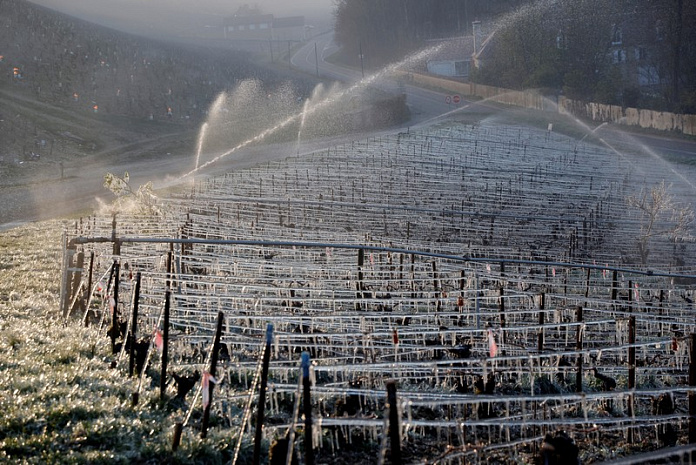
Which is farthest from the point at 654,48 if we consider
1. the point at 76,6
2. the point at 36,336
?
the point at 76,6

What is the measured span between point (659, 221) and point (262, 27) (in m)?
116

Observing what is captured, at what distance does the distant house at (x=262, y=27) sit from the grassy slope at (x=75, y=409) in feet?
396

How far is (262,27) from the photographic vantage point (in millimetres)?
134125

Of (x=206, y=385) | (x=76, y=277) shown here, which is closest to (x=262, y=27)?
(x=76, y=277)

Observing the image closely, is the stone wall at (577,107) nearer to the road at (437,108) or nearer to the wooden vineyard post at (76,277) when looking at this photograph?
the road at (437,108)

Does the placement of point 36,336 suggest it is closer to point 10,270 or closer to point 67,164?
point 10,270

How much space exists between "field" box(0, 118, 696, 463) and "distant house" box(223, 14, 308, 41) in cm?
10210

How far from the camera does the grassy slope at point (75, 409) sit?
277 inches

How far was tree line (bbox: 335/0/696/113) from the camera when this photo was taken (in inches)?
2233

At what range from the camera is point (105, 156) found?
42.2 meters

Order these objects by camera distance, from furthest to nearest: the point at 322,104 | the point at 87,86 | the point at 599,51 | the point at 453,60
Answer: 1. the point at 453,60
2. the point at 599,51
3. the point at 322,104
4. the point at 87,86

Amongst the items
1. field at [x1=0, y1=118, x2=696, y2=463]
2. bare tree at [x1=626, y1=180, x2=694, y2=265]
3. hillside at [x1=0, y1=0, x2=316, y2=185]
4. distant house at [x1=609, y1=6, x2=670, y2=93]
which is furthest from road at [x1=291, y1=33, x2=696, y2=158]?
field at [x1=0, y1=118, x2=696, y2=463]

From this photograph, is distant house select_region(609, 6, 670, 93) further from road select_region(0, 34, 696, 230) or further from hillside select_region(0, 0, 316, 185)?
hillside select_region(0, 0, 316, 185)

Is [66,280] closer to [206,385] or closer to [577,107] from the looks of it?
[206,385]
